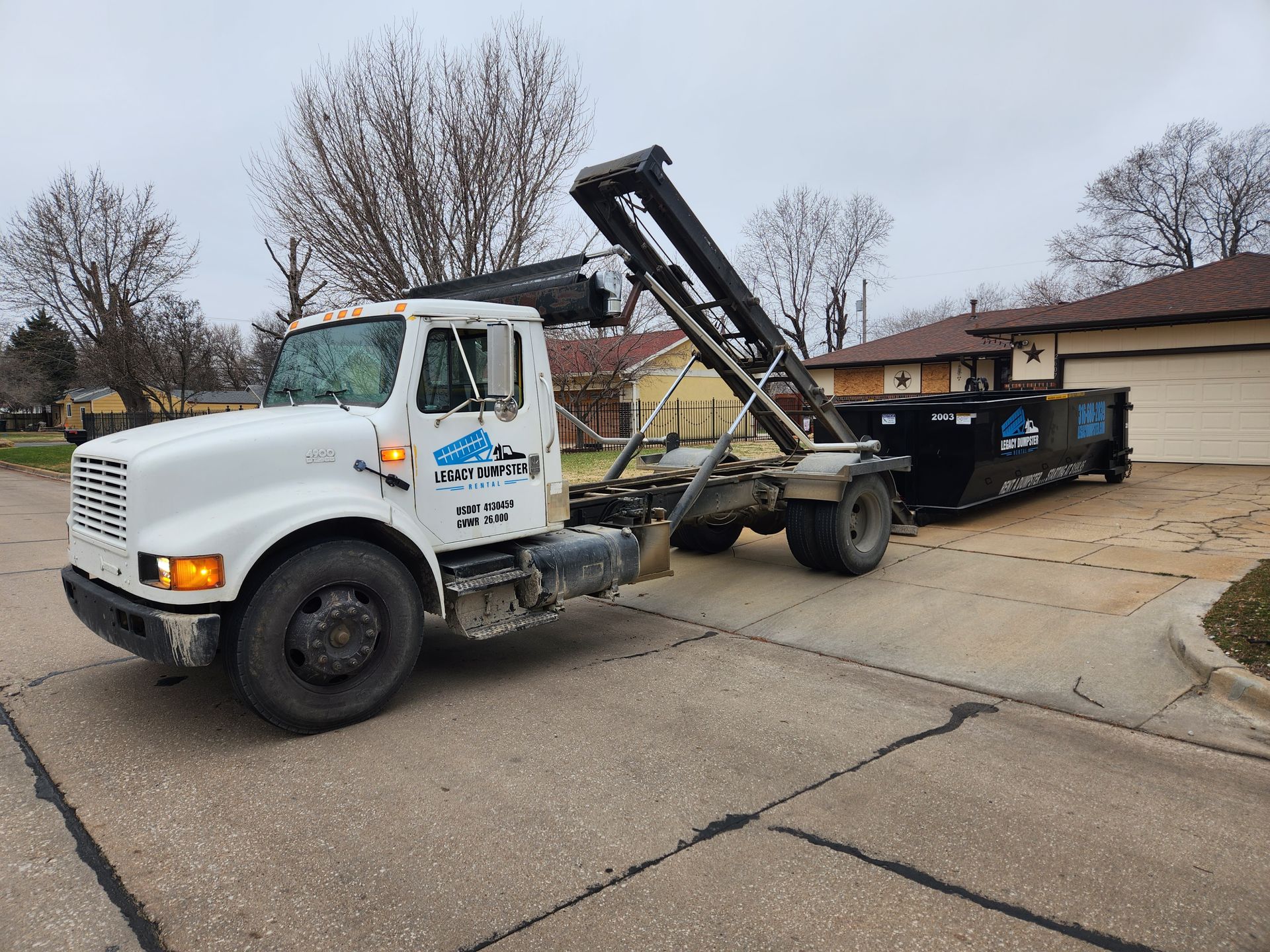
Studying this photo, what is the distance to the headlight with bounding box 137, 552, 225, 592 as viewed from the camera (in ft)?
13.3

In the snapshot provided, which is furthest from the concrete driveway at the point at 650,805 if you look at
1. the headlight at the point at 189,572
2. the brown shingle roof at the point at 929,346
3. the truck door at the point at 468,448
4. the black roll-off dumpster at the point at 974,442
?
the brown shingle roof at the point at 929,346

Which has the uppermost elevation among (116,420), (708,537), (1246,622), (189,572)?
(116,420)

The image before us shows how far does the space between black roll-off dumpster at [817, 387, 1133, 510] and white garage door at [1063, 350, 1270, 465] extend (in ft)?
15.9

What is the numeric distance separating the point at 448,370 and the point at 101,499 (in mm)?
2010

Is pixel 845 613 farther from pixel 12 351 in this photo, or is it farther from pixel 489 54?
pixel 12 351

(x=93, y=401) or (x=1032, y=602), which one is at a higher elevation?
(x=93, y=401)

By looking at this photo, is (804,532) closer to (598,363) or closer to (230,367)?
(598,363)

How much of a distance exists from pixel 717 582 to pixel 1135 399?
14.2 metres

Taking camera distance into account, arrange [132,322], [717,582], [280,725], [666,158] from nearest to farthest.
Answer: [280,725], [666,158], [717,582], [132,322]

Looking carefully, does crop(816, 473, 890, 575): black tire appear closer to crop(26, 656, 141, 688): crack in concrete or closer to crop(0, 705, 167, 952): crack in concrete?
crop(26, 656, 141, 688): crack in concrete

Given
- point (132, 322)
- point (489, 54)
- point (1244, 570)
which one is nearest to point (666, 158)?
point (1244, 570)

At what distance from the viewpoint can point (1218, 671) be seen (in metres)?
5.11

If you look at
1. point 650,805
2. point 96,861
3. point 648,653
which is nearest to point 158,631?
point 96,861

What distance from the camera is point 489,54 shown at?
56.4 ft
